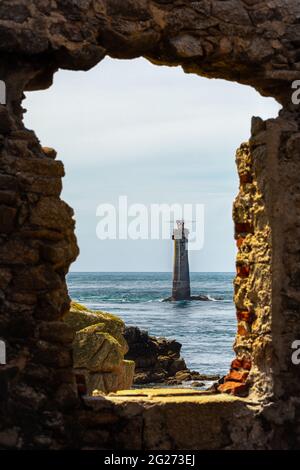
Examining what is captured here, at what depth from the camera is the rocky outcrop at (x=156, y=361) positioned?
24406mm

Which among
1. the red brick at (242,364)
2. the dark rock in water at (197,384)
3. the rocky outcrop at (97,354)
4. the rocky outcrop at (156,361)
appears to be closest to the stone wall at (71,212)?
the red brick at (242,364)

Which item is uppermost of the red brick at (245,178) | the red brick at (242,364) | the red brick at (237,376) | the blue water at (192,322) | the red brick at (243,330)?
the red brick at (245,178)

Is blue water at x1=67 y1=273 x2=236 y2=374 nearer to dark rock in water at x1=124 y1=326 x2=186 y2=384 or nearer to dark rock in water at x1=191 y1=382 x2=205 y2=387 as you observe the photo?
dark rock in water at x1=124 y1=326 x2=186 y2=384

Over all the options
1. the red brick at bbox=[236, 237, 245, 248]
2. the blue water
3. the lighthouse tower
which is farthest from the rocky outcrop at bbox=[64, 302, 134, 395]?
the lighthouse tower

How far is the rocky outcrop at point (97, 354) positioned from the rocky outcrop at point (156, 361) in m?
11.5

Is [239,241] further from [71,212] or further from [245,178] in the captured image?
[71,212]

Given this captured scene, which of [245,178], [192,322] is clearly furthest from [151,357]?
[192,322]

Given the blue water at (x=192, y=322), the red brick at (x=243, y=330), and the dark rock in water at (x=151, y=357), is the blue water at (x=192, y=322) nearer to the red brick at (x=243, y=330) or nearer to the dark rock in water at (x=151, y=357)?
A: the dark rock in water at (x=151, y=357)

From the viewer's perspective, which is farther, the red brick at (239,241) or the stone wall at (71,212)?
the red brick at (239,241)

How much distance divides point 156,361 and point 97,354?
1474 centimetres

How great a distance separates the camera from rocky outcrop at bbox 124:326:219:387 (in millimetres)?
24406

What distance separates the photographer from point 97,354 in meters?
11.7

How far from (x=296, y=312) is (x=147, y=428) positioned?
1160 mm
